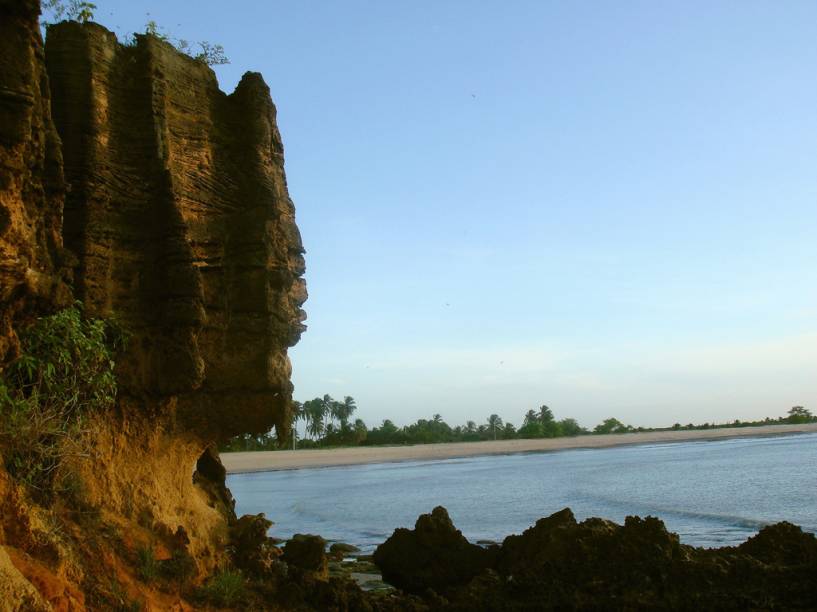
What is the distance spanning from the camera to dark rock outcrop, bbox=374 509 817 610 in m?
10.4

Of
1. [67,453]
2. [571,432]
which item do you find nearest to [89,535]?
[67,453]

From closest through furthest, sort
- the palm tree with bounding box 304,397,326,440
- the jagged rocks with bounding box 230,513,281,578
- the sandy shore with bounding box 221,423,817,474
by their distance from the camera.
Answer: the jagged rocks with bounding box 230,513,281,578, the sandy shore with bounding box 221,423,817,474, the palm tree with bounding box 304,397,326,440

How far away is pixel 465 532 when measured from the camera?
24.5m

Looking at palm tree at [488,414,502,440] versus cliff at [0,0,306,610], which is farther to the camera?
palm tree at [488,414,502,440]

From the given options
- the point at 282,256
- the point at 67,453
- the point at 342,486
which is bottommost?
the point at 342,486

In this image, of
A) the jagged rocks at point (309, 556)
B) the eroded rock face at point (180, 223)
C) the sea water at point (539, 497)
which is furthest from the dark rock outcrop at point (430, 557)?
the sea water at point (539, 497)

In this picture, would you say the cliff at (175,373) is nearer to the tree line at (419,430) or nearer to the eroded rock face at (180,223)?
the eroded rock face at (180,223)

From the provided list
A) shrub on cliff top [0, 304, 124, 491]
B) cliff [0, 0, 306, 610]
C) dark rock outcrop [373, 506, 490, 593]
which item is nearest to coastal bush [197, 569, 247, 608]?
cliff [0, 0, 306, 610]

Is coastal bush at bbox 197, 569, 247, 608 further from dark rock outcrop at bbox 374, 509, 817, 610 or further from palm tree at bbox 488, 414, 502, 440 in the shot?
palm tree at bbox 488, 414, 502, 440

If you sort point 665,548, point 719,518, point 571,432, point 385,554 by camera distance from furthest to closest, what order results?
point 571,432, point 719,518, point 385,554, point 665,548

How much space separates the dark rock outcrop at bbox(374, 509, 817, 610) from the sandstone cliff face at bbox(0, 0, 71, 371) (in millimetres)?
7029

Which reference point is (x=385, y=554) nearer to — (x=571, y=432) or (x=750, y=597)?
(x=750, y=597)

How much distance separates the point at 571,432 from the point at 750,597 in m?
114

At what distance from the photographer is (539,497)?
3553cm
